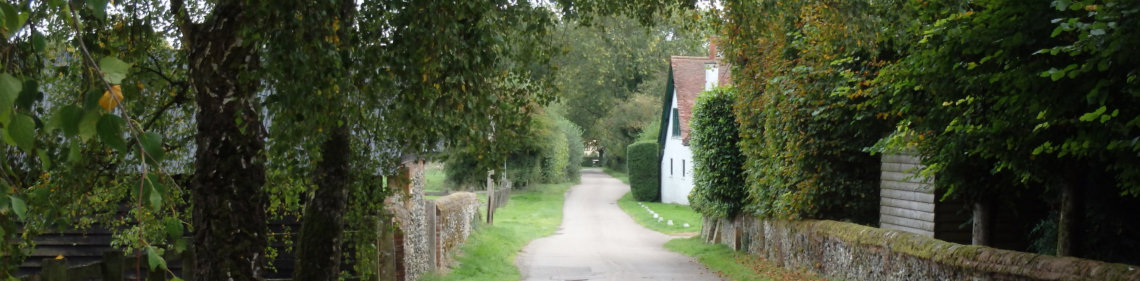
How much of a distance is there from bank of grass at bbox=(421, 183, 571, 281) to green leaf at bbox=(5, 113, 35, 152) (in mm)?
13577

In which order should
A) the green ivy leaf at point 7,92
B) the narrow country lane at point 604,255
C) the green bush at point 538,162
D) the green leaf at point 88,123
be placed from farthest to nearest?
1. the green bush at point 538,162
2. the narrow country lane at point 604,255
3. the green leaf at point 88,123
4. the green ivy leaf at point 7,92

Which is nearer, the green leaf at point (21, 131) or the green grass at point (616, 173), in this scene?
the green leaf at point (21, 131)

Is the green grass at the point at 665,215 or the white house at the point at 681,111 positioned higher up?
the white house at the point at 681,111

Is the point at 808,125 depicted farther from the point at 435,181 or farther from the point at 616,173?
the point at 616,173

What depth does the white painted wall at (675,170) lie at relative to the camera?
41.2 metres

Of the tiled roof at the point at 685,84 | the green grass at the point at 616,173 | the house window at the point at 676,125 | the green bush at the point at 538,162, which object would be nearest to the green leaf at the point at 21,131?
the tiled roof at the point at 685,84

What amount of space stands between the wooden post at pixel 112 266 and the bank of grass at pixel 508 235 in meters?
8.26

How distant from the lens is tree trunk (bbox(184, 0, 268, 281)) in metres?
6.04

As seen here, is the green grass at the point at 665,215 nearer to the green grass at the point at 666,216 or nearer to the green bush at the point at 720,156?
the green grass at the point at 666,216

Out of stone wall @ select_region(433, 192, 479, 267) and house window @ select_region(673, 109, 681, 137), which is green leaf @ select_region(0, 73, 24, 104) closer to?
stone wall @ select_region(433, 192, 479, 267)

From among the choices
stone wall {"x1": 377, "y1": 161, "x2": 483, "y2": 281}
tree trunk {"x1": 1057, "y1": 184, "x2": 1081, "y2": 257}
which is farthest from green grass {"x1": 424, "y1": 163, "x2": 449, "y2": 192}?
tree trunk {"x1": 1057, "y1": 184, "x2": 1081, "y2": 257}

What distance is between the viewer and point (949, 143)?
9.71m

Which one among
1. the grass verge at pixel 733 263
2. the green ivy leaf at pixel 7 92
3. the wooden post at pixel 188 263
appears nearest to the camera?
the green ivy leaf at pixel 7 92

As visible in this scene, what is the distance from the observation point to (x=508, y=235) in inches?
1027
